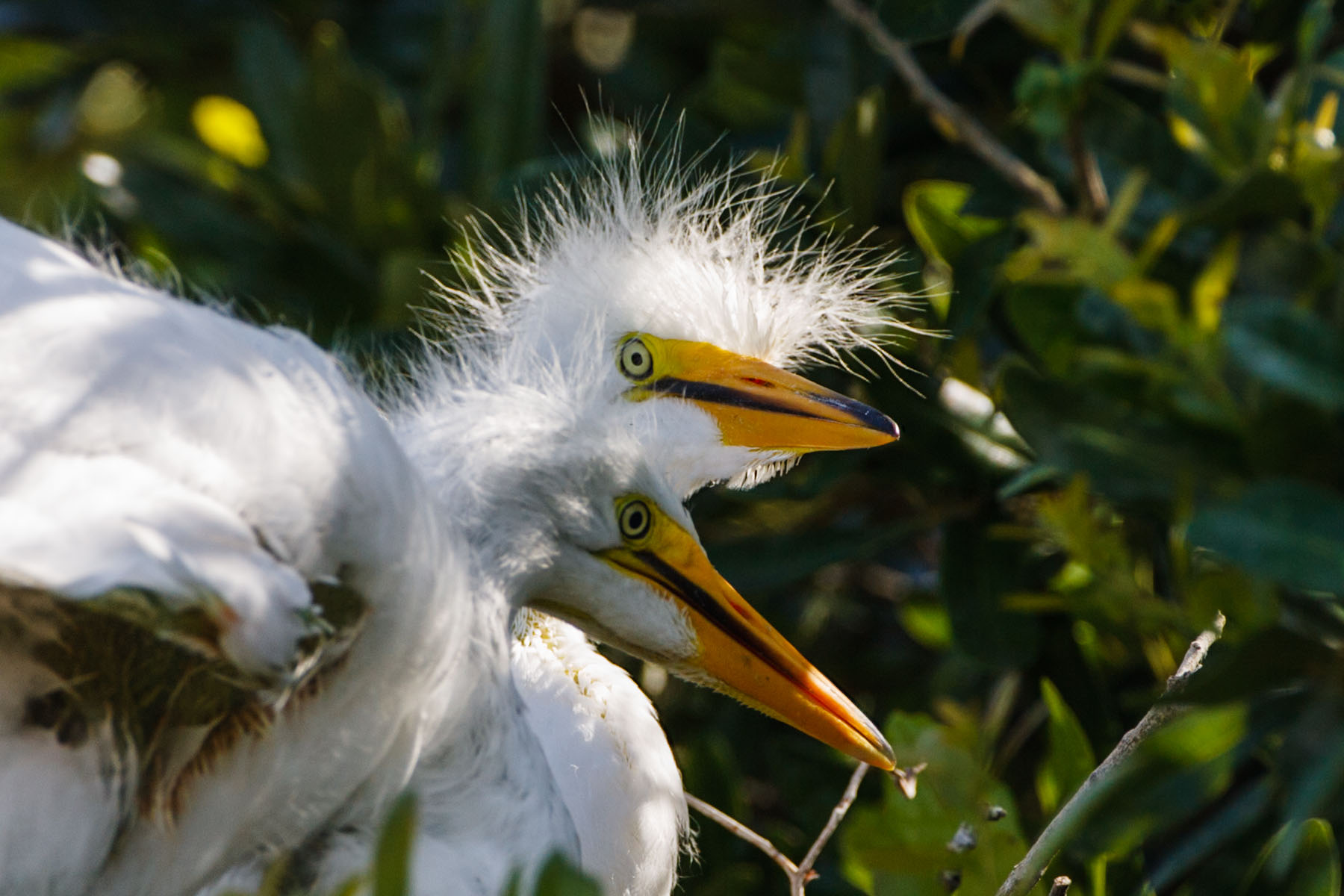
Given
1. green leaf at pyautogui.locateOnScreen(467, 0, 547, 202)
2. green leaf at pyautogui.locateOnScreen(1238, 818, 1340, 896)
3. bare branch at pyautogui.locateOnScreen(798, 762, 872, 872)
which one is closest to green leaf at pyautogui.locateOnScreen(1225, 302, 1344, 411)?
green leaf at pyautogui.locateOnScreen(1238, 818, 1340, 896)

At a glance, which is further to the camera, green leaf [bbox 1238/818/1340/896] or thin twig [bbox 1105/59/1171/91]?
thin twig [bbox 1105/59/1171/91]

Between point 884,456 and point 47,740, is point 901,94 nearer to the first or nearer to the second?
point 884,456

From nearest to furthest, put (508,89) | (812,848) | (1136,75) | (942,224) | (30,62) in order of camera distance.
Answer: (812,848) → (1136,75) → (942,224) → (508,89) → (30,62)

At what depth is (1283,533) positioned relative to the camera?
955 mm

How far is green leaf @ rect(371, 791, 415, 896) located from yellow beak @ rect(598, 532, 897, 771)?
20.5 inches

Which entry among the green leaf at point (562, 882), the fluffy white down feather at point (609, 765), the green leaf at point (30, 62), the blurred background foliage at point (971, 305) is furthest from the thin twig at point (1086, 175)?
the green leaf at point (30, 62)

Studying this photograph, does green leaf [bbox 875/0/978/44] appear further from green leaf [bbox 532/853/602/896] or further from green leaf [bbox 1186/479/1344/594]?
green leaf [bbox 532/853/602/896]

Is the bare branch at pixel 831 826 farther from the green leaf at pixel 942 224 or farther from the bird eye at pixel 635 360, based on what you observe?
the green leaf at pixel 942 224

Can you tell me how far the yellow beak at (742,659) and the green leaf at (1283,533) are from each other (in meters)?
0.43

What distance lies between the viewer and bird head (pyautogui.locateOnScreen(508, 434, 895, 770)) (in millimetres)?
1206

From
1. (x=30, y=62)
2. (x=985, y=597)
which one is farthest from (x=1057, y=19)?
(x=30, y=62)

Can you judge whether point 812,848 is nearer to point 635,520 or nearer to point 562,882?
point 635,520

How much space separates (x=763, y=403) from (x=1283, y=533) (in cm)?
49

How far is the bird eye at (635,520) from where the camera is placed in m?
1.22
